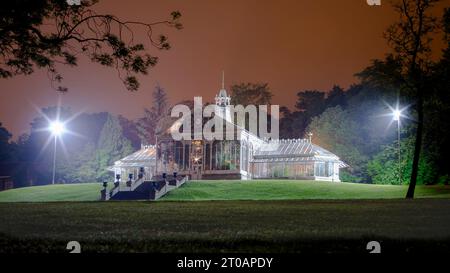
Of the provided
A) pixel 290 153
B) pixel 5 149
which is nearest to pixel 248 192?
pixel 290 153

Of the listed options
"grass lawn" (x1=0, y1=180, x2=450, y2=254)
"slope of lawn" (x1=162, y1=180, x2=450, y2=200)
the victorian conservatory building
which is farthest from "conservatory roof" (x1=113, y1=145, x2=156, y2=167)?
"grass lawn" (x1=0, y1=180, x2=450, y2=254)

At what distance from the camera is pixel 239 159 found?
58.7 meters

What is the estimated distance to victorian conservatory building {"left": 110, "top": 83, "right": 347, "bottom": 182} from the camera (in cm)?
5875

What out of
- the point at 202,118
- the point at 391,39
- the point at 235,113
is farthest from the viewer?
the point at 235,113

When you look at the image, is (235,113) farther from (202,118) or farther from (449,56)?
(449,56)

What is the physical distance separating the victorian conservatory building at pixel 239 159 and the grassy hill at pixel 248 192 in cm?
1033

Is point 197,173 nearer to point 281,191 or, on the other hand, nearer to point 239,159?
point 239,159

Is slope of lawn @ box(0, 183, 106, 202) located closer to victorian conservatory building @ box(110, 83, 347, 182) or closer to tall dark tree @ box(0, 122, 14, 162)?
victorian conservatory building @ box(110, 83, 347, 182)

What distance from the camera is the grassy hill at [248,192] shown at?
4138cm

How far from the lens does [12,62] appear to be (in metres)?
18.9

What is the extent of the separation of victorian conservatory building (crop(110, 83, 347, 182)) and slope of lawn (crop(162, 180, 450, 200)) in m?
10.5
